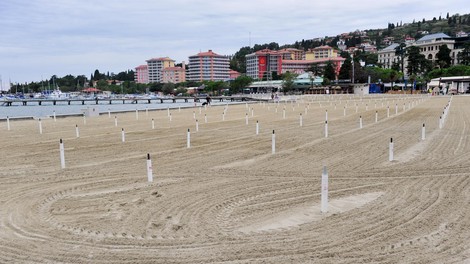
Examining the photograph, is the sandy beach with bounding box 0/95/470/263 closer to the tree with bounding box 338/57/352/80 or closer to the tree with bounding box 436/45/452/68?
the tree with bounding box 338/57/352/80

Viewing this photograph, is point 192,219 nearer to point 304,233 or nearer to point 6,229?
point 304,233

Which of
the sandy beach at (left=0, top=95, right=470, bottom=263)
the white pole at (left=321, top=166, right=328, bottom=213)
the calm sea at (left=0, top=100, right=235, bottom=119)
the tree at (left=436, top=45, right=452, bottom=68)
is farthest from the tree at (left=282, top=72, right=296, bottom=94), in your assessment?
the white pole at (left=321, top=166, right=328, bottom=213)

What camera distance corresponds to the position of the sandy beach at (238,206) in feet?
21.8

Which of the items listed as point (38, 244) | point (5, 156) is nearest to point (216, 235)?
point (38, 244)

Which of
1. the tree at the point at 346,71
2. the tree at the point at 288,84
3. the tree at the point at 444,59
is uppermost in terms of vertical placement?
the tree at the point at 444,59

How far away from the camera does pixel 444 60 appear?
15162cm

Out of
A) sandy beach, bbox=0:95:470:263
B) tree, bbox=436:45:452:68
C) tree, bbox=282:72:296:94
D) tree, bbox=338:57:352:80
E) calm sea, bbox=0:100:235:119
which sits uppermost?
tree, bbox=436:45:452:68

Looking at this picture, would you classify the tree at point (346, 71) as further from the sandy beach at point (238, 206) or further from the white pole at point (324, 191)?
the white pole at point (324, 191)

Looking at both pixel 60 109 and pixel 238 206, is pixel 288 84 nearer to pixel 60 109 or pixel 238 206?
pixel 60 109

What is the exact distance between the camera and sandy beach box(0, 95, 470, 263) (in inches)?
262

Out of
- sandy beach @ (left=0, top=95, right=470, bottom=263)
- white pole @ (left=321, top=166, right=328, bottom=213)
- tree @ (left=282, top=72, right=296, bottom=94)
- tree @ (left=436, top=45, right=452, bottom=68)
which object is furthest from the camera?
tree @ (left=436, top=45, right=452, bottom=68)

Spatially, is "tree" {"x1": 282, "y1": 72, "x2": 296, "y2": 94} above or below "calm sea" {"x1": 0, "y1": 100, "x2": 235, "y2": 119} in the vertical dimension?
above

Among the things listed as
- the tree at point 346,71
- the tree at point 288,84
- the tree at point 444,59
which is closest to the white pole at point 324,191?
the tree at point 288,84

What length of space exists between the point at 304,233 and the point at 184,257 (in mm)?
2216
